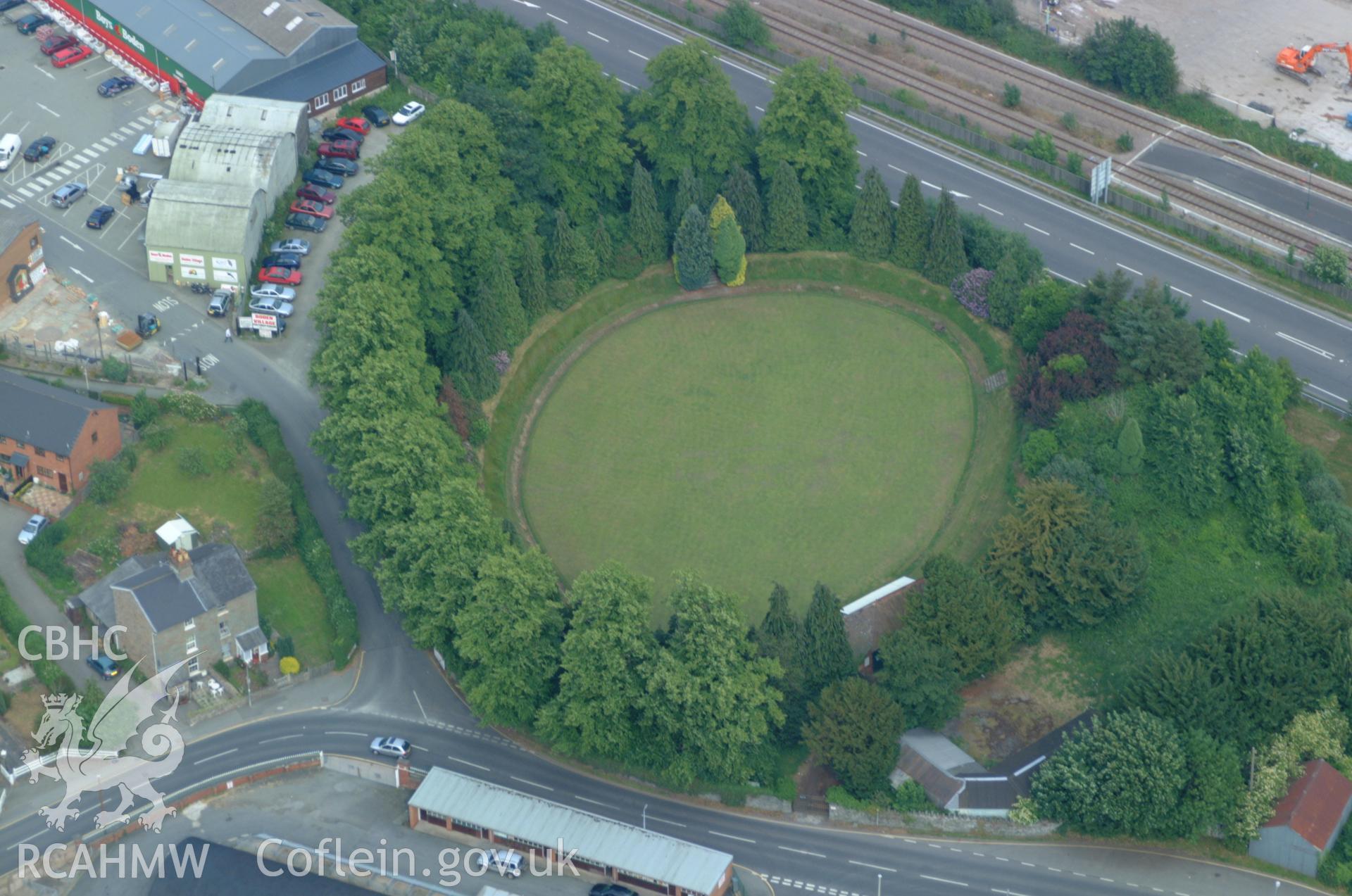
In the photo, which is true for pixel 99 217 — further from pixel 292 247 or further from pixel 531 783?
pixel 531 783

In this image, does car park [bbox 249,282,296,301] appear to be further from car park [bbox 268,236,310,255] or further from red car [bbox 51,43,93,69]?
red car [bbox 51,43,93,69]

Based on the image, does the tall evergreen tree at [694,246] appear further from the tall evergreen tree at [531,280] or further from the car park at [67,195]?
the car park at [67,195]

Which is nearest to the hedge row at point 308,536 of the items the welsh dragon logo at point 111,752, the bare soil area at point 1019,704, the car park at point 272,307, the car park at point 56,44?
the car park at point 272,307

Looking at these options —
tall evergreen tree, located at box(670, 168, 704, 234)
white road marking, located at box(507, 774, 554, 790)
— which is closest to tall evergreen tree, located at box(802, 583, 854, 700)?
white road marking, located at box(507, 774, 554, 790)

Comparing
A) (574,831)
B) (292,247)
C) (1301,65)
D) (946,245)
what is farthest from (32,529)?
(1301,65)

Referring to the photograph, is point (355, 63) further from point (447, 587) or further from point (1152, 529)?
point (1152, 529)

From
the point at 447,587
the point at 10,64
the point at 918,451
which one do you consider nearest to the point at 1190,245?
the point at 918,451
